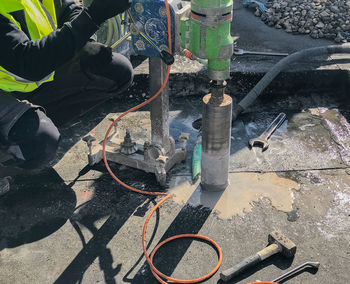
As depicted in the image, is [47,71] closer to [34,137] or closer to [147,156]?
[34,137]

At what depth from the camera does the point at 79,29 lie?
2.59 metres

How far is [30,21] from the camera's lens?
2.73 metres

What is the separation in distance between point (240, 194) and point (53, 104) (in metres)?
1.49

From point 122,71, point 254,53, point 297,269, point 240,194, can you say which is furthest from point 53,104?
point 254,53

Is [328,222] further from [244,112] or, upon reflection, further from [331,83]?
[331,83]

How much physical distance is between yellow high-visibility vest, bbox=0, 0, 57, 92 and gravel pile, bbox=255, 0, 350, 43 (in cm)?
310

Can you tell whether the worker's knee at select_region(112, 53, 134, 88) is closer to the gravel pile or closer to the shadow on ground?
the shadow on ground

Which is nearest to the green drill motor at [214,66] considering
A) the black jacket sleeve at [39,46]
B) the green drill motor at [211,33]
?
the green drill motor at [211,33]

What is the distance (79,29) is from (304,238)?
183cm

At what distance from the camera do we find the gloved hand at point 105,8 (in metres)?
2.50

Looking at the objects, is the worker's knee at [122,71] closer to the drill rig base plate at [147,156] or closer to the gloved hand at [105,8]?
the drill rig base plate at [147,156]

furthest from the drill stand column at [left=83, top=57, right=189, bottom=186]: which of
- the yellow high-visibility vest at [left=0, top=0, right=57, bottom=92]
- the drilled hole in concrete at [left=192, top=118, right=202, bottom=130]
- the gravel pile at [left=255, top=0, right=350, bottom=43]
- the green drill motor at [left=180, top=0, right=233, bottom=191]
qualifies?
the gravel pile at [left=255, top=0, right=350, bottom=43]

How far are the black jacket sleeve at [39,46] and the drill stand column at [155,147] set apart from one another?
1.88ft

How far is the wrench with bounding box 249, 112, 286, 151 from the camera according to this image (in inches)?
142
